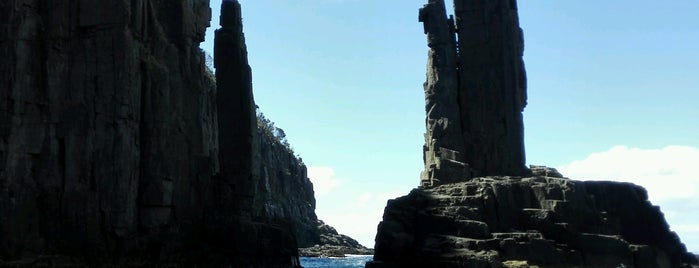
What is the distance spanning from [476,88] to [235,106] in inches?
853

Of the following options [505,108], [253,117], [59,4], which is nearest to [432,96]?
[505,108]

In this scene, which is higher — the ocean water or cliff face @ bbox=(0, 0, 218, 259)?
cliff face @ bbox=(0, 0, 218, 259)

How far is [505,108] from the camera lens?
80.2 m

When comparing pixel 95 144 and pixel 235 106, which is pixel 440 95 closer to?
pixel 235 106

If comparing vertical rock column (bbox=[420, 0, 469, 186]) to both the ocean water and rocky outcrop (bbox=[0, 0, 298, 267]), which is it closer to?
rocky outcrop (bbox=[0, 0, 298, 267])

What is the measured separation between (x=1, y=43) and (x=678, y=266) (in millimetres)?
49424

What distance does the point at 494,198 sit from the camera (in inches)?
2527

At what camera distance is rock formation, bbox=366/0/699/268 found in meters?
59.3

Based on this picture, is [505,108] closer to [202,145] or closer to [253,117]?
[253,117]

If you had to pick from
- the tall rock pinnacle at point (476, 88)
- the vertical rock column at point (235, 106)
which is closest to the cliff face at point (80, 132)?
the vertical rock column at point (235, 106)

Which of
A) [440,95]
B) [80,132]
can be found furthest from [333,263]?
[80,132]

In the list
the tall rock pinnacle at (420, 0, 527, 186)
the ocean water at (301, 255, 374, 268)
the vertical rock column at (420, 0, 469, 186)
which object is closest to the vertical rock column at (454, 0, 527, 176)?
the tall rock pinnacle at (420, 0, 527, 186)

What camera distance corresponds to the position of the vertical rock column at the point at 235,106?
75750 millimetres

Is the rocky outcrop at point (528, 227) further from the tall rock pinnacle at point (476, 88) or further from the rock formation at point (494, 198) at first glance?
the tall rock pinnacle at point (476, 88)
